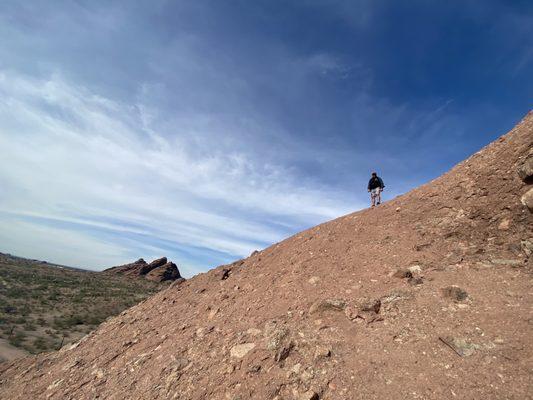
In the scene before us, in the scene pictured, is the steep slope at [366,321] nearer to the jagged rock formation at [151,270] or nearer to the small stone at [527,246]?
the small stone at [527,246]

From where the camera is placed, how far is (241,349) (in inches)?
289

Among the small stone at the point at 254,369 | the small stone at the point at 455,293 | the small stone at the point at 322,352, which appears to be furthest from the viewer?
the small stone at the point at 455,293

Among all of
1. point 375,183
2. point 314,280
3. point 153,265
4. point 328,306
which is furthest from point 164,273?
point 328,306

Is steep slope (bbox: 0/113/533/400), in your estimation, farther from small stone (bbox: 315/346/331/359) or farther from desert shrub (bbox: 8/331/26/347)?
desert shrub (bbox: 8/331/26/347)

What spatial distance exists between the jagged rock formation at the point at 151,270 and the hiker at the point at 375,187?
224 ft

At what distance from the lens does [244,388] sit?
6238 mm

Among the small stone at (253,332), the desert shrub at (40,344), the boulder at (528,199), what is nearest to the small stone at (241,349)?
the small stone at (253,332)

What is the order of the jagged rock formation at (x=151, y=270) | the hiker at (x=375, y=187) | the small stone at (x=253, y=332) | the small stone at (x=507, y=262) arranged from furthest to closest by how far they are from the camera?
the jagged rock formation at (x=151, y=270) → the hiker at (x=375, y=187) → the small stone at (x=253, y=332) → the small stone at (x=507, y=262)

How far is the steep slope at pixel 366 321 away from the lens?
5621 millimetres

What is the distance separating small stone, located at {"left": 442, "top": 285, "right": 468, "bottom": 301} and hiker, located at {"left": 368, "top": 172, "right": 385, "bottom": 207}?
310 inches

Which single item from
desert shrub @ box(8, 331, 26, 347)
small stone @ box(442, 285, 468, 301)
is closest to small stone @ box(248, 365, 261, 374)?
small stone @ box(442, 285, 468, 301)

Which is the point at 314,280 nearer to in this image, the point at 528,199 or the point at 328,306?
the point at 328,306

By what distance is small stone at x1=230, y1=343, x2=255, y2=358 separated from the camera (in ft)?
23.5

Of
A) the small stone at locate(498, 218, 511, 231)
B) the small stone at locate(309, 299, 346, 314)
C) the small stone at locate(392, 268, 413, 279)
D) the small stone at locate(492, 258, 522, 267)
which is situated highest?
the small stone at locate(498, 218, 511, 231)
